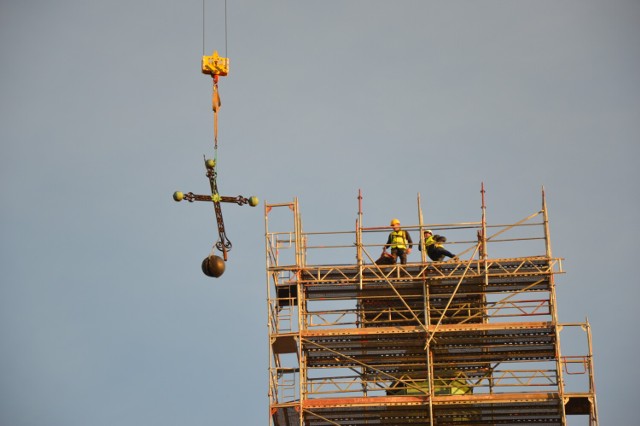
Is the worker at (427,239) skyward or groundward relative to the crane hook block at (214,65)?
groundward

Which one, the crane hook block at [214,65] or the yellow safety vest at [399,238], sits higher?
the crane hook block at [214,65]

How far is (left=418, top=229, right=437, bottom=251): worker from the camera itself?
307 ft

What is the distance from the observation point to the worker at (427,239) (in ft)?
307

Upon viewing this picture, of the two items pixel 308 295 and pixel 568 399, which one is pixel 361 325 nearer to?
pixel 308 295

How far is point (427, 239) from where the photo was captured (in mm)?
93938

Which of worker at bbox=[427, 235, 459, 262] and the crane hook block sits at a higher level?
the crane hook block

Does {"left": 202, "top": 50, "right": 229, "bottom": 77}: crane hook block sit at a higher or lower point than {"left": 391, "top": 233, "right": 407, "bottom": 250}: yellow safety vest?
higher

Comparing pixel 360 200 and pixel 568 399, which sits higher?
pixel 360 200

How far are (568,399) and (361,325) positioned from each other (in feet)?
25.5

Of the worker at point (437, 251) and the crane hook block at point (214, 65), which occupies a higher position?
the crane hook block at point (214, 65)

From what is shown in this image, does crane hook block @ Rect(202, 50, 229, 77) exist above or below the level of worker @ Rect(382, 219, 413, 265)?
above

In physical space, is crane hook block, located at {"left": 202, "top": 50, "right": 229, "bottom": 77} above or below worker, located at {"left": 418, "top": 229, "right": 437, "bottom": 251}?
above

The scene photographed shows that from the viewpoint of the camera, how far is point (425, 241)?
93.8 m

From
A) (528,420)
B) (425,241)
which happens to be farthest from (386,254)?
(528,420)
